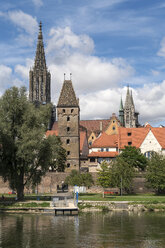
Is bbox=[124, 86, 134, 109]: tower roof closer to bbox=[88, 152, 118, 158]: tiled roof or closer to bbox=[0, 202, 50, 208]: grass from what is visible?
bbox=[88, 152, 118, 158]: tiled roof

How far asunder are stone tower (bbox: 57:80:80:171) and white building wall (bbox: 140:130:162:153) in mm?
15111

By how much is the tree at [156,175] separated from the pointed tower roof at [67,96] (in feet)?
94.5

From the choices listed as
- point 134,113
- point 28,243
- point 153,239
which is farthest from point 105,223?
point 134,113

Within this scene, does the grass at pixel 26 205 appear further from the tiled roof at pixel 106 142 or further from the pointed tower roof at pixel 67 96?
the pointed tower roof at pixel 67 96

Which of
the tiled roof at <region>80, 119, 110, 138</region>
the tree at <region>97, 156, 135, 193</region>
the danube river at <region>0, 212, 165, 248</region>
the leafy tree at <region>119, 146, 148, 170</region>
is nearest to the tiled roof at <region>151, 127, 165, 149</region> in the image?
the leafy tree at <region>119, 146, 148, 170</region>

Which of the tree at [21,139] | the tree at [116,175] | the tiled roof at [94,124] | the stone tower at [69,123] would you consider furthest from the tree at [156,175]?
the tiled roof at [94,124]

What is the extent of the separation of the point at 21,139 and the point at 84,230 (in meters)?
17.9

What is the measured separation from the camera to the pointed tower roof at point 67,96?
91.8 meters

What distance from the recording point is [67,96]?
92.7 meters

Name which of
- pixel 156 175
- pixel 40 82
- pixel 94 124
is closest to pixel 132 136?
pixel 156 175

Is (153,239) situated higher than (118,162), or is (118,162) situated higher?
(118,162)

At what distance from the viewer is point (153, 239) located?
1243 inches

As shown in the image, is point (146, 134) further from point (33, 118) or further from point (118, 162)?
point (33, 118)

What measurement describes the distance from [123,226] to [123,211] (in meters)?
11.3
